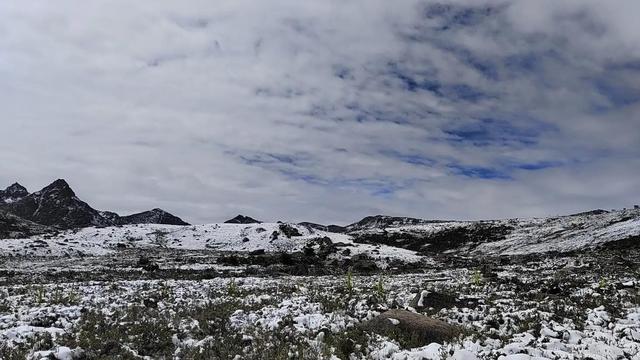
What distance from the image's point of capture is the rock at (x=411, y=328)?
37.6 ft

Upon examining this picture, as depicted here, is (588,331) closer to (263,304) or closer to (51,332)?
(263,304)

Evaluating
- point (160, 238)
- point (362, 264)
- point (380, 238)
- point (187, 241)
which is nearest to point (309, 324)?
point (362, 264)

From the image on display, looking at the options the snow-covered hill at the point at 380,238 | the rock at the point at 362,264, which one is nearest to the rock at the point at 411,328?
the rock at the point at 362,264

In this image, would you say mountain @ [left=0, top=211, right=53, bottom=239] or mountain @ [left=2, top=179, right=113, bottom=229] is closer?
mountain @ [left=0, top=211, right=53, bottom=239]

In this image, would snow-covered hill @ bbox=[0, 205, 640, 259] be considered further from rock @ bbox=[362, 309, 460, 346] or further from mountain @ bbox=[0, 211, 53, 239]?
rock @ bbox=[362, 309, 460, 346]

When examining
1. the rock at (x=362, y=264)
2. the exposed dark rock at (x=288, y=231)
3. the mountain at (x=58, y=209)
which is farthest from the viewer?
the mountain at (x=58, y=209)

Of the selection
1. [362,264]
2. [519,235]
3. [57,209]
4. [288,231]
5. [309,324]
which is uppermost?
[57,209]

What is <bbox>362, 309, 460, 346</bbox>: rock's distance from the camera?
11445 mm

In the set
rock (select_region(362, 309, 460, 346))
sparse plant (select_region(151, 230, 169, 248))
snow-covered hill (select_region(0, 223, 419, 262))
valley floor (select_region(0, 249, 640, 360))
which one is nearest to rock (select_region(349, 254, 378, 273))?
snow-covered hill (select_region(0, 223, 419, 262))

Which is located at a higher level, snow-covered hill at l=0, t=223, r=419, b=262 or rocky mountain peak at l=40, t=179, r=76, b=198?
rocky mountain peak at l=40, t=179, r=76, b=198

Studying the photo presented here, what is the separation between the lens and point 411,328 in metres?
11.9

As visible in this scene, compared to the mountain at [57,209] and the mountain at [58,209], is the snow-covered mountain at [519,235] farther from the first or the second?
the mountain at [58,209]

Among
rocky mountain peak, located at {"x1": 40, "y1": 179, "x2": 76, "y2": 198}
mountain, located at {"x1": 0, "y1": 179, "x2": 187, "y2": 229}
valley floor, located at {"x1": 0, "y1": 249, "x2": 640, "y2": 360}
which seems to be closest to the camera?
valley floor, located at {"x1": 0, "y1": 249, "x2": 640, "y2": 360}

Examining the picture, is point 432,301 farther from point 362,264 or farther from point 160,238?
point 160,238
